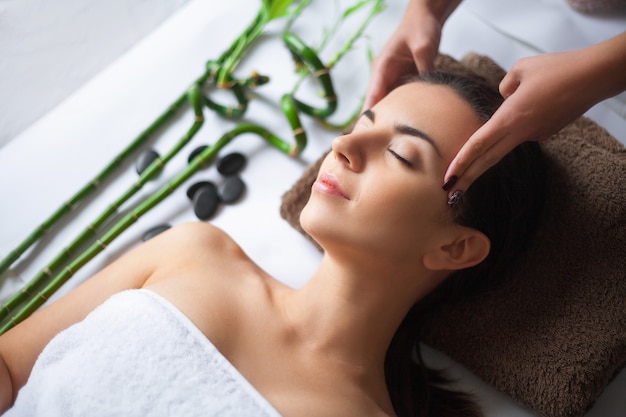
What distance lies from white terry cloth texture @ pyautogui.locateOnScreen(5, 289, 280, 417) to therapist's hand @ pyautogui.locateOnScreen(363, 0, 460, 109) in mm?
607

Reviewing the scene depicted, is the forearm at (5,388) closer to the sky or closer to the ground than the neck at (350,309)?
closer to the sky

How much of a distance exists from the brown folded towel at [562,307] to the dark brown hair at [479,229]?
4 cm

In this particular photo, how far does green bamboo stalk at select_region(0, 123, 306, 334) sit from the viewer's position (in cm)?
142

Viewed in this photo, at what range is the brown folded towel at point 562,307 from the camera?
1261 mm

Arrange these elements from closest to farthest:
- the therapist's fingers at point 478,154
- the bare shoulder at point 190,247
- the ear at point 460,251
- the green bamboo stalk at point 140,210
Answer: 1. the therapist's fingers at point 478,154
2. the ear at point 460,251
3. the bare shoulder at point 190,247
4. the green bamboo stalk at point 140,210

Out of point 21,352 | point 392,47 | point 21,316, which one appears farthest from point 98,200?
point 392,47

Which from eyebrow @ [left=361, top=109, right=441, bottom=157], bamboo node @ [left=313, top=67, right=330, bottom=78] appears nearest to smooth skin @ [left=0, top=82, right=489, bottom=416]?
eyebrow @ [left=361, top=109, right=441, bottom=157]

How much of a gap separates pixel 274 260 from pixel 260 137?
35 centimetres

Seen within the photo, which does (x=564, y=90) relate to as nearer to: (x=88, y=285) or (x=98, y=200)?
(x=88, y=285)

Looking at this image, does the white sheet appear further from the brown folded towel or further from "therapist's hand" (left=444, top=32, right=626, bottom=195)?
"therapist's hand" (left=444, top=32, right=626, bottom=195)

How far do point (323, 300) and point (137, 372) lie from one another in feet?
1.20

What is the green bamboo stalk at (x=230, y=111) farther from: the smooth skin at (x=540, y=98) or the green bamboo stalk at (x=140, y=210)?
the smooth skin at (x=540, y=98)

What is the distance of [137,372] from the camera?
113 centimetres

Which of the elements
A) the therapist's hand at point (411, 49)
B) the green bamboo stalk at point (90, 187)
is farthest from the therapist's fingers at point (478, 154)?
the green bamboo stalk at point (90, 187)
